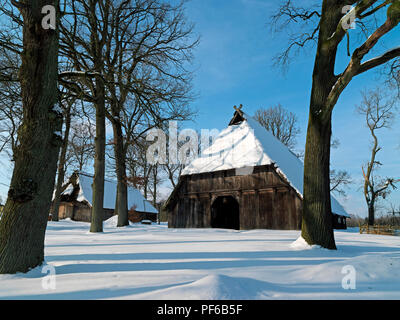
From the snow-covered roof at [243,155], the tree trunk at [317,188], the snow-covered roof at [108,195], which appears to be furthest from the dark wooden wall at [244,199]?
the snow-covered roof at [108,195]

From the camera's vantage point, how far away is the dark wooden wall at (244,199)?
42.6ft

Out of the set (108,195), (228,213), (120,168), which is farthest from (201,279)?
(108,195)

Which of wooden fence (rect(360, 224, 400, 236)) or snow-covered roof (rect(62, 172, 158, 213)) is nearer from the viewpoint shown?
wooden fence (rect(360, 224, 400, 236))

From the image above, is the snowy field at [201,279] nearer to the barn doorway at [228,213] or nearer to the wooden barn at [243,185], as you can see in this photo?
the wooden barn at [243,185]

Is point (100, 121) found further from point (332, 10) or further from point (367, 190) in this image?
point (367, 190)

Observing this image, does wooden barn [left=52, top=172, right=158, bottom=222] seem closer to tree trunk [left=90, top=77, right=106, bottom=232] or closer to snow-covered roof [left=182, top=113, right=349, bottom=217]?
snow-covered roof [left=182, top=113, right=349, bottom=217]

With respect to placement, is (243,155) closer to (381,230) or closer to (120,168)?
(120,168)

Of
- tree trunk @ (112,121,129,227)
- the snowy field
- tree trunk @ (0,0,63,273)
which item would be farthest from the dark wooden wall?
tree trunk @ (0,0,63,273)

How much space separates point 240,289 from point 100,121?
413 inches

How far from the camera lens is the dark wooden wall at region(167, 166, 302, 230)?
13.0 meters

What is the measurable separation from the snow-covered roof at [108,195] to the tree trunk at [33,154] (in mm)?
24839

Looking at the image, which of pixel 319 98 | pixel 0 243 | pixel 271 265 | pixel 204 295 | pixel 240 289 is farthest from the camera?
pixel 319 98

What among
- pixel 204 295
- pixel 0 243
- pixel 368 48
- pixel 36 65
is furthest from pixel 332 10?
pixel 0 243
